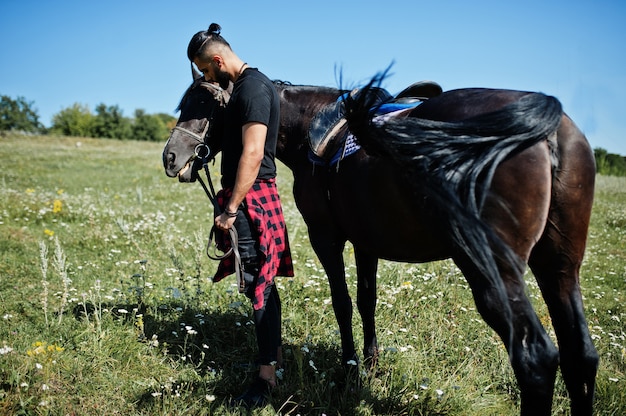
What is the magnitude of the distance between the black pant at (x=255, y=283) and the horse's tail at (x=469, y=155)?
1.21 meters

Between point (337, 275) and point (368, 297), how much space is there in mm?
374

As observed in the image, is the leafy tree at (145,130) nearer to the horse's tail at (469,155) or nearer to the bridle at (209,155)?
the bridle at (209,155)

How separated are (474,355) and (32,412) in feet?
9.92

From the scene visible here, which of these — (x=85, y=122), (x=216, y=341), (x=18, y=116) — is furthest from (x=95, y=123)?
(x=216, y=341)

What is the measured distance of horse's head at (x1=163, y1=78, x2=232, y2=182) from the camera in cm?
328

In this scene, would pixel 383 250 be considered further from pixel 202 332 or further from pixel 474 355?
pixel 202 332

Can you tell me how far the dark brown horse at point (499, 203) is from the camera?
2.11m

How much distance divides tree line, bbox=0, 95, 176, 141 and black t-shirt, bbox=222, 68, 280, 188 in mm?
67269

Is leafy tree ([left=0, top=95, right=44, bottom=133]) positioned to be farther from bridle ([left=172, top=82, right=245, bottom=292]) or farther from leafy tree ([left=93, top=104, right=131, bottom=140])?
bridle ([left=172, top=82, right=245, bottom=292])

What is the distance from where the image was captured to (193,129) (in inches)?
130

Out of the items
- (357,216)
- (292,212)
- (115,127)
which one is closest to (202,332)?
(357,216)

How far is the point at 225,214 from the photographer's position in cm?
301

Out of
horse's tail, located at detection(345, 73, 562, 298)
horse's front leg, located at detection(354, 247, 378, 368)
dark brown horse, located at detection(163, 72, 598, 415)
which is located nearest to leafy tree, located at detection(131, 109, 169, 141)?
horse's front leg, located at detection(354, 247, 378, 368)

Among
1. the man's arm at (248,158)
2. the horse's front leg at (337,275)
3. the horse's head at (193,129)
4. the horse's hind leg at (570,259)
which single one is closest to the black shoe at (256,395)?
the horse's front leg at (337,275)
